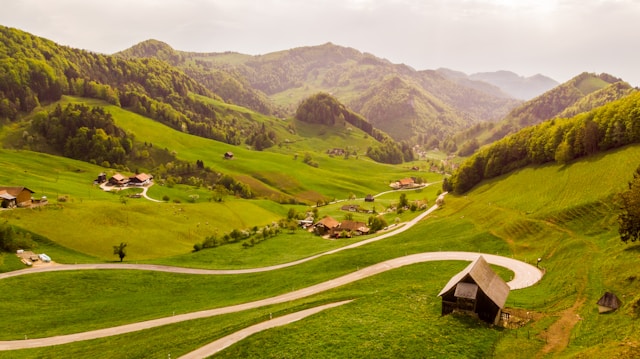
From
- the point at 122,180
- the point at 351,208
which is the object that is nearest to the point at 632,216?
→ the point at 351,208

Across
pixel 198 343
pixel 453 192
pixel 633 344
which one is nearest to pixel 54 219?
pixel 198 343

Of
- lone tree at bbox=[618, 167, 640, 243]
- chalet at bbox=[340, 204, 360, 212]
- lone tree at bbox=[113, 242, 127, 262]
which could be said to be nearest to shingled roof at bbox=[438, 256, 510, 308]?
lone tree at bbox=[618, 167, 640, 243]

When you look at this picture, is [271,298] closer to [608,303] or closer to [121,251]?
[608,303]

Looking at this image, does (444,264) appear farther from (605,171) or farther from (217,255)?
(217,255)

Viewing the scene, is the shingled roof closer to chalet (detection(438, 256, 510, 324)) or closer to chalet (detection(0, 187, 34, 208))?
chalet (detection(438, 256, 510, 324))

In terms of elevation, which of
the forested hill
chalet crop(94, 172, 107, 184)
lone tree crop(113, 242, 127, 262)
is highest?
the forested hill

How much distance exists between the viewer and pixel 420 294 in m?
52.8

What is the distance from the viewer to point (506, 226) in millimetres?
82125

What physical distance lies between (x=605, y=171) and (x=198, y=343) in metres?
91.6

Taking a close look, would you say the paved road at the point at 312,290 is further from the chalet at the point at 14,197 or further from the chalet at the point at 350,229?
the chalet at the point at 14,197

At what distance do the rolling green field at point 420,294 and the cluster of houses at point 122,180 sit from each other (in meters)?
98.2

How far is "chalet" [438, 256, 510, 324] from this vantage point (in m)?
42.6

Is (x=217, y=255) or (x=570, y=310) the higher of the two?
(x=570, y=310)

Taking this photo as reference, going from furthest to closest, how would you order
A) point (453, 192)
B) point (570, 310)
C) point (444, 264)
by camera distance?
point (453, 192) → point (444, 264) → point (570, 310)
